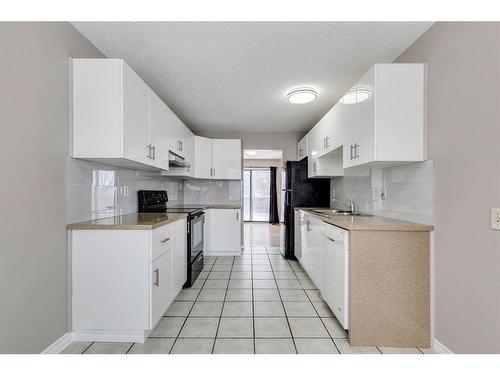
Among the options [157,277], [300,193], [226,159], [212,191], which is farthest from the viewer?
[212,191]

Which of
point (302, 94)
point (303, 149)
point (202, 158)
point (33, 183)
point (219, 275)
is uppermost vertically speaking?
point (302, 94)

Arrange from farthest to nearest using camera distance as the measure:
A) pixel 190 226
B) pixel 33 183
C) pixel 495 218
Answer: pixel 190 226
pixel 33 183
pixel 495 218

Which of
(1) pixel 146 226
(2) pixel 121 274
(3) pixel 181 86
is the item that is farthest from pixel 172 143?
(2) pixel 121 274

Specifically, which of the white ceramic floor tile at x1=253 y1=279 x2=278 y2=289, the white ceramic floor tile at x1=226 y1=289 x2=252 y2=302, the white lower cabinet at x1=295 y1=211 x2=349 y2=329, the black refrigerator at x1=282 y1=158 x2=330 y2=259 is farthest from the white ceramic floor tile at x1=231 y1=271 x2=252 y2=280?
the black refrigerator at x1=282 y1=158 x2=330 y2=259

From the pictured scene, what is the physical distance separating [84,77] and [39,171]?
2.38ft

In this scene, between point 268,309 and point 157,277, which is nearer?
point 157,277

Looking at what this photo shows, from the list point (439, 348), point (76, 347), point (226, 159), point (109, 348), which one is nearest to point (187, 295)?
point (109, 348)

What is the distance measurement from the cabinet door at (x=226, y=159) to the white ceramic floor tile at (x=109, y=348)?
2771 mm

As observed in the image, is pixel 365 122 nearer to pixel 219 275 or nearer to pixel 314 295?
pixel 314 295

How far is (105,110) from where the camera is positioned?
5.40ft

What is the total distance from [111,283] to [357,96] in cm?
236

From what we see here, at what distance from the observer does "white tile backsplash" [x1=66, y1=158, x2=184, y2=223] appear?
1.68 m

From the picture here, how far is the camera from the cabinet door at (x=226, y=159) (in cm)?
409

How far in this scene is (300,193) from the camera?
370 centimetres
